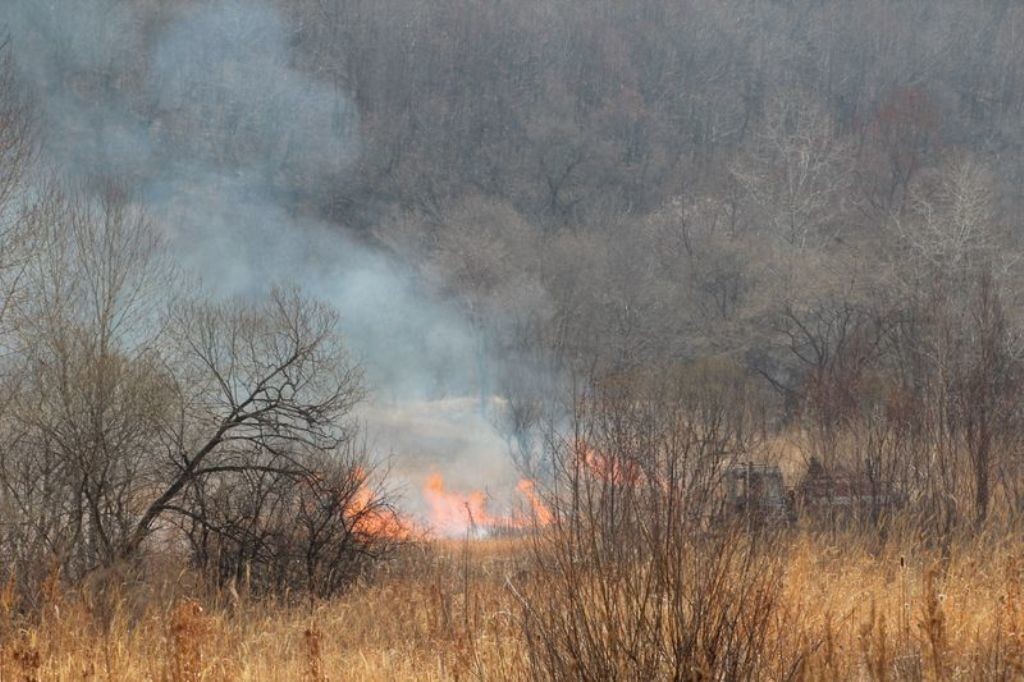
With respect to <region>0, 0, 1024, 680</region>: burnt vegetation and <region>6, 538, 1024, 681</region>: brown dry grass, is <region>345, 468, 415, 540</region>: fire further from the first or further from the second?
<region>6, 538, 1024, 681</region>: brown dry grass

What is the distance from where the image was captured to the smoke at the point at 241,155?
46.2 metres

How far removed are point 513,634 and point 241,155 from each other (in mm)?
59521

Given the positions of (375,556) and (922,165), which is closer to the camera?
(375,556)

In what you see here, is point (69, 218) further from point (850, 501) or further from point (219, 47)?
point (219, 47)

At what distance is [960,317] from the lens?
693 inches

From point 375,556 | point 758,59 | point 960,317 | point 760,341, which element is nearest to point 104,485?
point 375,556

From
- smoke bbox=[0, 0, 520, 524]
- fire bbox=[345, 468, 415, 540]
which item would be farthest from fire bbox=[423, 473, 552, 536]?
fire bbox=[345, 468, 415, 540]

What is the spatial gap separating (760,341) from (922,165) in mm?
23591

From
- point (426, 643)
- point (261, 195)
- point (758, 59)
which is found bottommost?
point (426, 643)

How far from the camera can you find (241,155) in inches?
2474

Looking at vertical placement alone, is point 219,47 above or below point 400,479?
above

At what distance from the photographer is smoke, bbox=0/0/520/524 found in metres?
46.2

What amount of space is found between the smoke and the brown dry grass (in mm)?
30049

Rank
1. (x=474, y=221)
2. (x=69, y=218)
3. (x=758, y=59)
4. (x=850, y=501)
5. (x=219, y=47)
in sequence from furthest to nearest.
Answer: (x=758, y=59) → (x=219, y=47) → (x=474, y=221) → (x=69, y=218) → (x=850, y=501)
